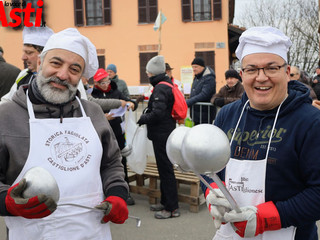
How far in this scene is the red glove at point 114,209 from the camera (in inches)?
66.9

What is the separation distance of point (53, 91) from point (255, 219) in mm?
1120

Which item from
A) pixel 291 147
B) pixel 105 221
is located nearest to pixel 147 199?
pixel 105 221

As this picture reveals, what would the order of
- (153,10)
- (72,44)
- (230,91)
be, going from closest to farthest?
(72,44), (230,91), (153,10)

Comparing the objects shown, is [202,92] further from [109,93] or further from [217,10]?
[217,10]

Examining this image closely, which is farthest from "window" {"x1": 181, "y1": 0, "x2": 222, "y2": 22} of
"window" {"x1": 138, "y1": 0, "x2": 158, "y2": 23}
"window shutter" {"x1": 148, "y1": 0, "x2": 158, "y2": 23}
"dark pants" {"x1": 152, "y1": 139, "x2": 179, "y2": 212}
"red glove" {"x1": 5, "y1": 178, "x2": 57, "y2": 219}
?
"red glove" {"x1": 5, "y1": 178, "x2": 57, "y2": 219}

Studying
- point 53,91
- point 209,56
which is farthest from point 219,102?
point 209,56

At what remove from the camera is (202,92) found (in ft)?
18.0

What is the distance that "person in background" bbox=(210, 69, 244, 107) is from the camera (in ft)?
16.9

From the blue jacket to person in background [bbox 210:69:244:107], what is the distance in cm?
345

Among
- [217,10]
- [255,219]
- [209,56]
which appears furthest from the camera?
[209,56]

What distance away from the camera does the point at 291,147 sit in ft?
5.08

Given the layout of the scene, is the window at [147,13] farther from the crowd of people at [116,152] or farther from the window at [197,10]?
the crowd of people at [116,152]

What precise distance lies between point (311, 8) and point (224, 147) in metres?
30.0

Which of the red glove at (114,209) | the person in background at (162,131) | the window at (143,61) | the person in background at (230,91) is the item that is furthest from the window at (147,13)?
the red glove at (114,209)
